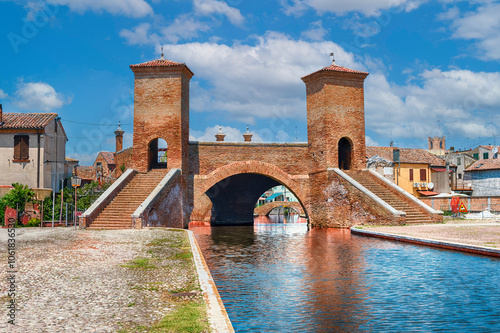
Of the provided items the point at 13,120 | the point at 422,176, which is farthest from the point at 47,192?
the point at 422,176

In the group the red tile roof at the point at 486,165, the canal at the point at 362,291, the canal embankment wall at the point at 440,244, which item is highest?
the red tile roof at the point at 486,165

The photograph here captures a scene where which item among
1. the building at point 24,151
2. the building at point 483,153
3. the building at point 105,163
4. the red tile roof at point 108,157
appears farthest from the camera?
the red tile roof at point 108,157

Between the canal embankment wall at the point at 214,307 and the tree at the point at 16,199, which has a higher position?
the tree at the point at 16,199

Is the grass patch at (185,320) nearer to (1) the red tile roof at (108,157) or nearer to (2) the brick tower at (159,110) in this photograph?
(2) the brick tower at (159,110)

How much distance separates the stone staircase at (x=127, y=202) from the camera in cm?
1930

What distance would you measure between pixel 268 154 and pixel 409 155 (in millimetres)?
23037

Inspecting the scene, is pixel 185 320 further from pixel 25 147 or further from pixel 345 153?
pixel 25 147

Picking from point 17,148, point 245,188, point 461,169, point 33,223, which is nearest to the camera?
point 33,223

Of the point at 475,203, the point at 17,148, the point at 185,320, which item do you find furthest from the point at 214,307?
the point at 475,203

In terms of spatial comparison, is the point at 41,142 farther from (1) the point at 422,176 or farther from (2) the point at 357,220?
(1) the point at 422,176

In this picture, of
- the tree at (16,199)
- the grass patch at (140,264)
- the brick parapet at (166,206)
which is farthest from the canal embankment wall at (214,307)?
the tree at (16,199)

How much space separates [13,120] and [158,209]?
13965 millimetres

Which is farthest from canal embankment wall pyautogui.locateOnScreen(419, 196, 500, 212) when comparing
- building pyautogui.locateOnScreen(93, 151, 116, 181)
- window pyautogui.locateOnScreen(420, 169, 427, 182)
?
building pyautogui.locateOnScreen(93, 151, 116, 181)

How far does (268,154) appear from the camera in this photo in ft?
89.1
